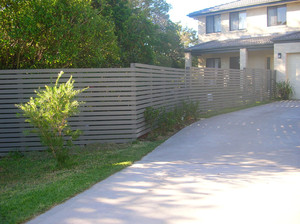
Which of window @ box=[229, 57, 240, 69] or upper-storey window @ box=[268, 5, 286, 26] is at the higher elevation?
upper-storey window @ box=[268, 5, 286, 26]

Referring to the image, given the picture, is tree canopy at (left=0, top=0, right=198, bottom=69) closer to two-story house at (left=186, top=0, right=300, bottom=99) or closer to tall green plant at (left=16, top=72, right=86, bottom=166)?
tall green plant at (left=16, top=72, right=86, bottom=166)

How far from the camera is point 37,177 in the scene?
7.05 metres

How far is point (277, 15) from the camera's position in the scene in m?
25.2

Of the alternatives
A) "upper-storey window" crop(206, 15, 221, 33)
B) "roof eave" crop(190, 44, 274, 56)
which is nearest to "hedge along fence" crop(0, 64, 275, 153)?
"roof eave" crop(190, 44, 274, 56)

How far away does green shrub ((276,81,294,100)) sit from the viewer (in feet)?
73.4

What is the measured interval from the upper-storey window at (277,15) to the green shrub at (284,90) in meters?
5.13

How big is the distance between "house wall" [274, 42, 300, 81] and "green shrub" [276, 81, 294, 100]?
0.44 metres

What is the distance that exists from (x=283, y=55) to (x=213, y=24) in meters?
8.26

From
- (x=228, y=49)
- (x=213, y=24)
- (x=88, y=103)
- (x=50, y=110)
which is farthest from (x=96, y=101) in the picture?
(x=213, y=24)

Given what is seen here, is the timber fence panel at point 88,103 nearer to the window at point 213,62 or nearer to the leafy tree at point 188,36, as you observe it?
the window at point 213,62

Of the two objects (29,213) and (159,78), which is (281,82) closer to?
(159,78)

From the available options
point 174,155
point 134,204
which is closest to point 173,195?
point 134,204

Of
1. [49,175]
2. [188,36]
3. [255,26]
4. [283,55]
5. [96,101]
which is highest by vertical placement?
[188,36]

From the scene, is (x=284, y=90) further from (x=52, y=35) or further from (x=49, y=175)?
(x=49, y=175)
